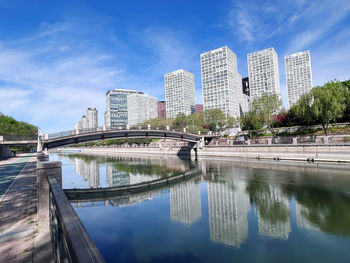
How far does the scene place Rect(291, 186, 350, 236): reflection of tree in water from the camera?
10.7 metres

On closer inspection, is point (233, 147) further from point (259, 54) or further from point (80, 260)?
point (259, 54)

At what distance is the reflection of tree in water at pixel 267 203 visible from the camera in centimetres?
1244

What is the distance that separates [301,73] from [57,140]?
189374 millimetres

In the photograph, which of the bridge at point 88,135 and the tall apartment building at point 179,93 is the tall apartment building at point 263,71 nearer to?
the tall apartment building at point 179,93

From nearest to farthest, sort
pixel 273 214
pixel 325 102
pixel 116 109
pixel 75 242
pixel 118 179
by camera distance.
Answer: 1. pixel 75 242
2. pixel 273 214
3. pixel 118 179
4. pixel 325 102
5. pixel 116 109

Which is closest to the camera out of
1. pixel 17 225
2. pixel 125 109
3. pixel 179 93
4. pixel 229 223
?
pixel 17 225

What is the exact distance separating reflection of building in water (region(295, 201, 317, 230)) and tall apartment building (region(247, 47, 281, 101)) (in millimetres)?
155044

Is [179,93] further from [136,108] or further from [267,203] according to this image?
[267,203]

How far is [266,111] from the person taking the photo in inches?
1839

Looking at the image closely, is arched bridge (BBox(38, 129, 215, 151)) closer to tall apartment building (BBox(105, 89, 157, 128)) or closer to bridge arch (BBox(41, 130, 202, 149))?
bridge arch (BBox(41, 130, 202, 149))

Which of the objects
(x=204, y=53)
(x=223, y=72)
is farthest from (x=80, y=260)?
(x=204, y=53)

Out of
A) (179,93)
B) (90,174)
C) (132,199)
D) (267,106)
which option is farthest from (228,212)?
(179,93)

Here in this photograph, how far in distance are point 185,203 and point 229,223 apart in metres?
4.68

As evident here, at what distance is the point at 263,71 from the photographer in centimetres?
16275
